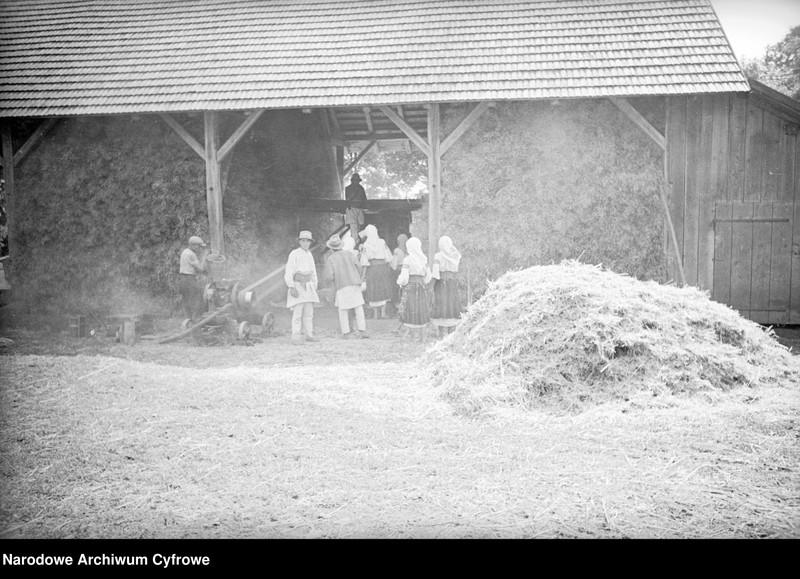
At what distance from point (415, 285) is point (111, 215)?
5752 mm

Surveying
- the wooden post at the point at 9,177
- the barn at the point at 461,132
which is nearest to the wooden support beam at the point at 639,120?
the barn at the point at 461,132

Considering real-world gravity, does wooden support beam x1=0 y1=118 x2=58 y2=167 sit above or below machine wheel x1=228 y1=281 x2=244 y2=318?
above

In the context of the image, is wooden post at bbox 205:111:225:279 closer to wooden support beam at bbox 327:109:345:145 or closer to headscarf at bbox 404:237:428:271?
headscarf at bbox 404:237:428:271

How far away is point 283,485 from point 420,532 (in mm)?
1034

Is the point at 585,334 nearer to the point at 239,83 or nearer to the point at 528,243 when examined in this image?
the point at 528,243

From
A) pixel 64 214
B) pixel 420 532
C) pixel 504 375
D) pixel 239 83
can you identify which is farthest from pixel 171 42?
pixel 420 532

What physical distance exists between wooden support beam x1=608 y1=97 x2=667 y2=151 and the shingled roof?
0.41m

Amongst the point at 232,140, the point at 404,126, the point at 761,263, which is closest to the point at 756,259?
the point at 761,263

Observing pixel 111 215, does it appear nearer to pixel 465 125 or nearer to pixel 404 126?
pixel 404 126

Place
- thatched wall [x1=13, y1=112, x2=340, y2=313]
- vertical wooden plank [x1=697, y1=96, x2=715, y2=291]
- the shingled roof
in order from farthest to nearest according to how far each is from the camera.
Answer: thatched wall [x1=13, y1=112, x2=340, y2=313] < vertical wooden plank [x1=697, y1=96, x2=715, y2=291] < the shingled roof

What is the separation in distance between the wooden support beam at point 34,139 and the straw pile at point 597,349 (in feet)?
29.4

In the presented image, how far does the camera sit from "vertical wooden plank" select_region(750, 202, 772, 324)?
10.5 m

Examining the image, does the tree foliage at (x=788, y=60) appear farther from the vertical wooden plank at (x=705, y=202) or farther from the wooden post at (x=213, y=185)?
the wooden post at (x=213, y=185)

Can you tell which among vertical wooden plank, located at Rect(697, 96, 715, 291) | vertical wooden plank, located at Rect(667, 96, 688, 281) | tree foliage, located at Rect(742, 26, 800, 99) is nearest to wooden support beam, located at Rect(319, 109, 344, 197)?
vertical wooden plank, located at Rect(667, 96, 688, 281)
